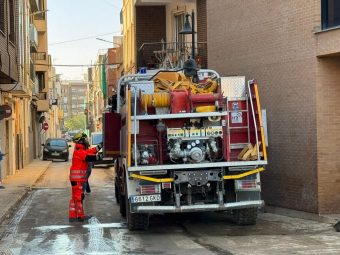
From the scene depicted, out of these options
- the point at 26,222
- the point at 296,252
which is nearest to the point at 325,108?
the point at 296,252

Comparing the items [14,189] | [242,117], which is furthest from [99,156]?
[14,189]

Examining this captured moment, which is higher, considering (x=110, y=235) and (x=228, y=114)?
(x=228, y=114)

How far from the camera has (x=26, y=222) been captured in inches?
504

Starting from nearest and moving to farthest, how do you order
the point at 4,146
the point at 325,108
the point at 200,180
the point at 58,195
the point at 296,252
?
1. the point at 296,252
2. the point at 200,180
3. the point at 325,108
4. the point at 58,195
5. the point at 4,146

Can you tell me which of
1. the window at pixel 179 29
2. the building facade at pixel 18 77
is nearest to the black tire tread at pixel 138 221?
the building facade at pixel 18 77

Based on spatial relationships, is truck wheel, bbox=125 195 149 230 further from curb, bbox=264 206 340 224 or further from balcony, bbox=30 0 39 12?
balcony, bbox=30 0 39 12

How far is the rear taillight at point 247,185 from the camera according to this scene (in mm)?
10359

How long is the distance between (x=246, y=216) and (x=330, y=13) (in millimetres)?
4112

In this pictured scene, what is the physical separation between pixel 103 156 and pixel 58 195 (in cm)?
626

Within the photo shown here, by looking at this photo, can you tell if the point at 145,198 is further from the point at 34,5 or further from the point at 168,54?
the point at 34,5

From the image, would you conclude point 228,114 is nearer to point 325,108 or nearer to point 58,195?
point 325,108

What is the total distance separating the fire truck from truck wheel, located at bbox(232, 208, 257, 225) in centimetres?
44

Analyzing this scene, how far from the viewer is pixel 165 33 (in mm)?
25672

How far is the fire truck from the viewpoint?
402 inches
